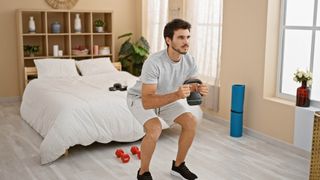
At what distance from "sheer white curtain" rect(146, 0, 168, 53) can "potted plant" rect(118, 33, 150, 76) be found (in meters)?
0.14

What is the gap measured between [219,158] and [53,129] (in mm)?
1647

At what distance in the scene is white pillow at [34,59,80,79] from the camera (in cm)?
620

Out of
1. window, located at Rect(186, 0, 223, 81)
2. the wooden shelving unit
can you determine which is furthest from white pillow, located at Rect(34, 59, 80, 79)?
window, located at Rect(186, 0, 223, 81)

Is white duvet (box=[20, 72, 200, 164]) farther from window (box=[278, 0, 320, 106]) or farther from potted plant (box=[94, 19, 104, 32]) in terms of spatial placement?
potted plant (box=[94, 19, 104, 32])

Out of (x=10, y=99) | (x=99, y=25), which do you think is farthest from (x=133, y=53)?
(x=10, y=99)

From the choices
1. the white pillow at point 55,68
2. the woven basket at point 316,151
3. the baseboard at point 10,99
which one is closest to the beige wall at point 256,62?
the woven basket at point 316,151

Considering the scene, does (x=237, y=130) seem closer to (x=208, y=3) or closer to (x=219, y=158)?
(x=219, y=158)

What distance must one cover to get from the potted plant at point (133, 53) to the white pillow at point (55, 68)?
1025 mm

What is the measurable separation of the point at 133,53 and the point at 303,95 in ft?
11.4

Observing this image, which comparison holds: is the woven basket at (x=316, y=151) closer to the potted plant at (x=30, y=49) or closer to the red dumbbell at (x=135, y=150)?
the red dumbbell at (x=135, y=150)

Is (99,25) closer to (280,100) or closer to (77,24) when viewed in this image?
(77,24)

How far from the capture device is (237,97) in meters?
4.83

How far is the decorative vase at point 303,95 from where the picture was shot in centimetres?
414

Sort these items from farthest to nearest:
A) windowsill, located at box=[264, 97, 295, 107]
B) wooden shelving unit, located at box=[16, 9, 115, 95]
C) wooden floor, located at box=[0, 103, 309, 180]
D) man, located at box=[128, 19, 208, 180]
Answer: wooden shelving unit, located at box=[16, 9, 115, 95]
windowsill, located at box=[264, 97, 295, 107]
wooden floor, located at box=[0, 103, 309, 180]
man, located at box=[128, 19, 208, 180]
